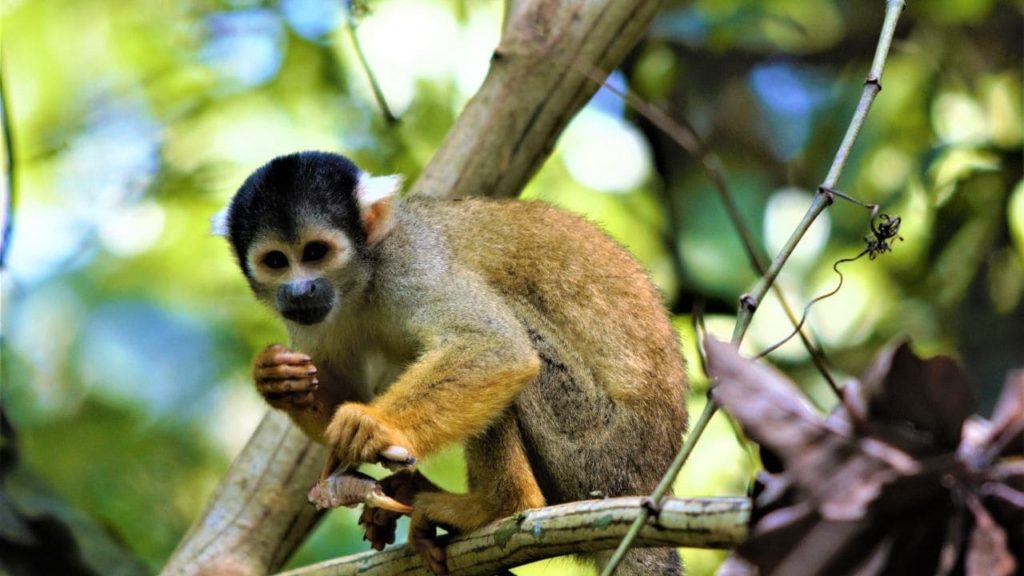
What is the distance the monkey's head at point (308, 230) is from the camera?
3703mm

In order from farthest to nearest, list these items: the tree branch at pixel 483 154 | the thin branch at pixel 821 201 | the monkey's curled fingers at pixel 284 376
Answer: the tree branch at pixel 483 154
the monkey's curled fingers at pixel 284 376
the thin branch at pixel 821 201

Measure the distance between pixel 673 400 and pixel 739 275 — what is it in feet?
7.27

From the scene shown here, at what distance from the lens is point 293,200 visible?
3715 millimetres

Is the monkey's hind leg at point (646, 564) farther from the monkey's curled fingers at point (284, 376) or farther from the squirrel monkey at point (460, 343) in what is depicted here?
the monkey's curled fingers at point (284, 376)

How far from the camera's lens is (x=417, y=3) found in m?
7.20

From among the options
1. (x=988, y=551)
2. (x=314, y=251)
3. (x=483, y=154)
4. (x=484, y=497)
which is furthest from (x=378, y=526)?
(x=988, y=551)

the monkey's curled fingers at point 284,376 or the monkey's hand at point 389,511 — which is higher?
the monkey's curled fingers at point 284,376

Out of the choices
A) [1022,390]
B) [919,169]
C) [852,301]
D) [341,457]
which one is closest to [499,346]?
[341,457]

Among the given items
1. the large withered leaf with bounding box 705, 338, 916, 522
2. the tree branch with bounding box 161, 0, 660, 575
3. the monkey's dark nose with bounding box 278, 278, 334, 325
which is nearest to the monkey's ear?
the monkey's dark nose with bounding box 278, 278, 334, 325

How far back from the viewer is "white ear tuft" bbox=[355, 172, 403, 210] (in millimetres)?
3836

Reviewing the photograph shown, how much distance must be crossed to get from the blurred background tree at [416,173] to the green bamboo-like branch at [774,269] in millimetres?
3020

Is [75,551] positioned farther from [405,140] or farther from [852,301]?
[852,301]

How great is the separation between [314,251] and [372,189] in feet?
1.00

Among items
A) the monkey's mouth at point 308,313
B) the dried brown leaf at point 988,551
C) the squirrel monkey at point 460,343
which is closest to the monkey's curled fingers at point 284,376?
the squirrel monkey at point 460,343
